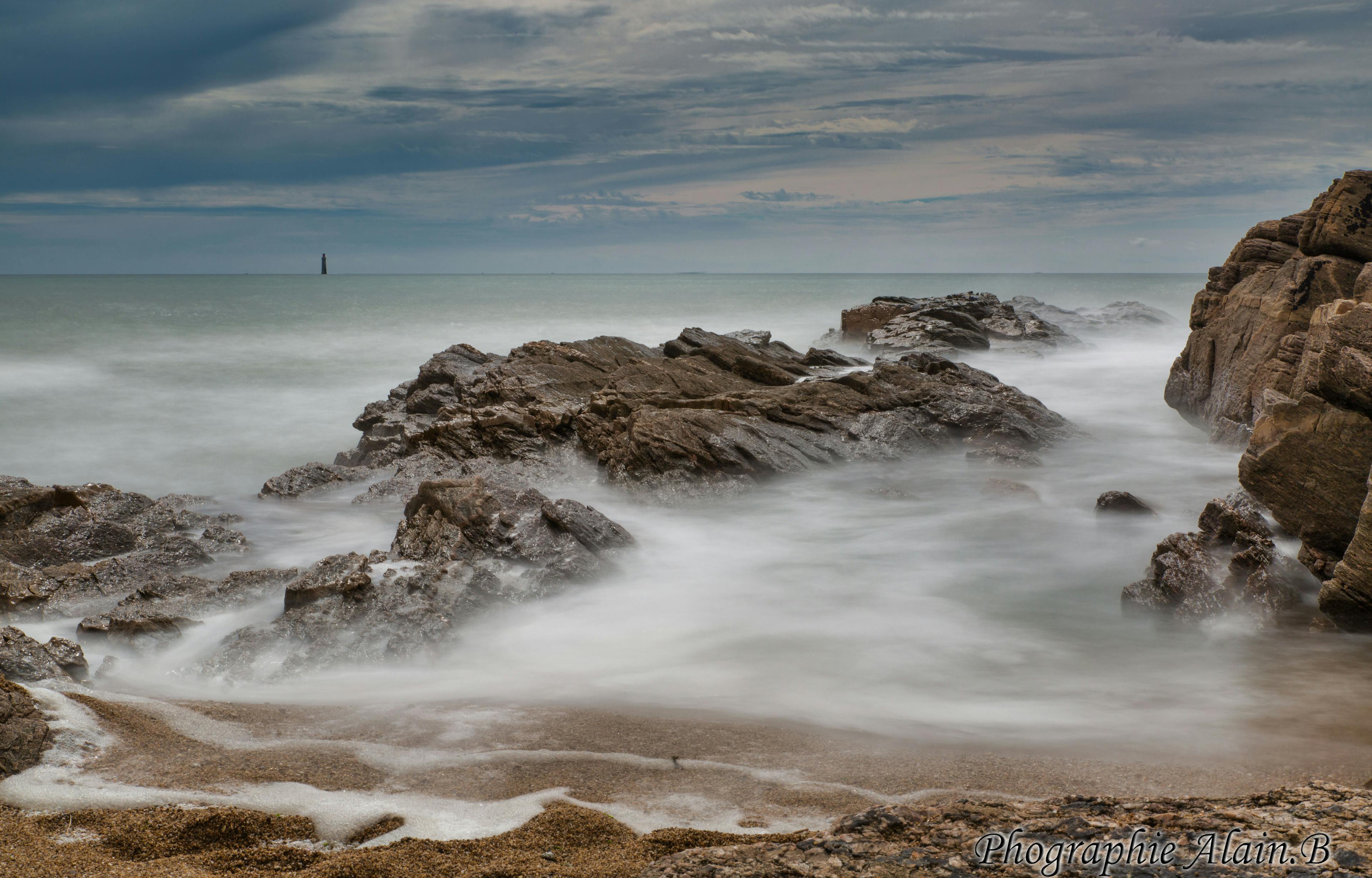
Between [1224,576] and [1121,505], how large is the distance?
9.15ft

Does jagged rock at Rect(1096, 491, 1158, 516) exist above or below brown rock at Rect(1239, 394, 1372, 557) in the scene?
below

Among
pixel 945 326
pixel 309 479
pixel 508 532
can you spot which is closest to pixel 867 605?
pixel 508 532

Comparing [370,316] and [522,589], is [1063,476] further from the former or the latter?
[370,316]

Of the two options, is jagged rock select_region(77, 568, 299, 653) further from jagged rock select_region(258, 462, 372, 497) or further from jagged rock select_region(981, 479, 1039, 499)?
jagged rock select_region(981, 479, 1039, 499)

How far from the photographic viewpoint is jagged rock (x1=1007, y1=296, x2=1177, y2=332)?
102 feet

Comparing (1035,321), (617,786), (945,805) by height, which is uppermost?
(1035,321)

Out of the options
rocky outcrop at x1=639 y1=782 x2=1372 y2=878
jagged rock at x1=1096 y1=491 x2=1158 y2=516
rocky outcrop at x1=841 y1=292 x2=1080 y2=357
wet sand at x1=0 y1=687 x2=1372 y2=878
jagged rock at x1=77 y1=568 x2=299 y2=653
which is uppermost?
rocky outcrop at x1=841 y1=292 x2=1080 y2=357

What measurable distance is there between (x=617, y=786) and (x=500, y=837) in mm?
841

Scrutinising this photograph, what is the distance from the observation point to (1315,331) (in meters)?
8.23

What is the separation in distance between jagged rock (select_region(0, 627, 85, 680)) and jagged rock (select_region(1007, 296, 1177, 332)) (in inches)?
1122

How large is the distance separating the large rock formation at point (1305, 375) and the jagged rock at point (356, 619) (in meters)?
5.93

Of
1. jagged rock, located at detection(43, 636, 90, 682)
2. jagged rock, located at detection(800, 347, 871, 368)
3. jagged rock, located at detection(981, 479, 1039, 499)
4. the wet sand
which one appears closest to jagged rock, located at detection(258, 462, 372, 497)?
jagged rock, located at detection(43, 636, 90, 682)

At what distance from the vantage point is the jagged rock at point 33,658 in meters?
5.00

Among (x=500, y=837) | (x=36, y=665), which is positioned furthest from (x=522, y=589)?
(x=500, y=837)
